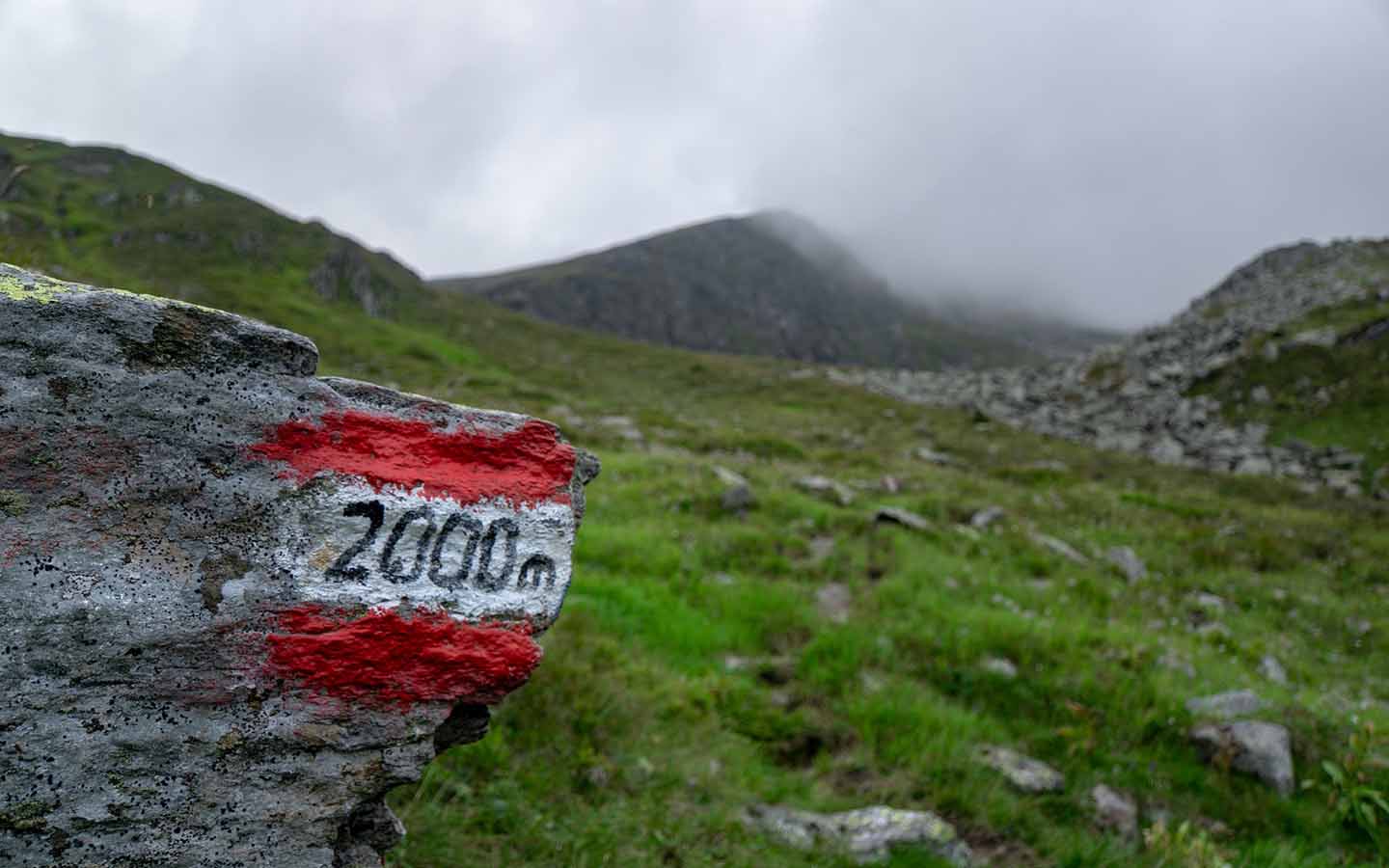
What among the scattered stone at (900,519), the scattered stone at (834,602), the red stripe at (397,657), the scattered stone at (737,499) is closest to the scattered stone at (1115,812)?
the scattered stone at (834,602)

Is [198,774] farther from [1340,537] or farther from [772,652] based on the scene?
[1340,537]

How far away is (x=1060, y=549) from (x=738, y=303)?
141615mm

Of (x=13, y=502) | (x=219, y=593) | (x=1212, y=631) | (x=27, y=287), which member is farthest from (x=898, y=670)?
(x=27, y=287)

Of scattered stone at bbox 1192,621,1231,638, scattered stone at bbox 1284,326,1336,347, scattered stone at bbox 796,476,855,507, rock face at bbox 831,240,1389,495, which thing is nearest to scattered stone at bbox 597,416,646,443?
scattered stone at bbox 796,476,855,507

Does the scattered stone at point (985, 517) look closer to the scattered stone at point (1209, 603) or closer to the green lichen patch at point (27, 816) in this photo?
the scattered stone at point (1209, 603)

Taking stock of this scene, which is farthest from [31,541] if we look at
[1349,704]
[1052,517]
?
[1052,517]

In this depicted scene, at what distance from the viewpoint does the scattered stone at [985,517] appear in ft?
33.4

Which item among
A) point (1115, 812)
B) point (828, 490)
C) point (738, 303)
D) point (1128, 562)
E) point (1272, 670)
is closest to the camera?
point (1115, 812)

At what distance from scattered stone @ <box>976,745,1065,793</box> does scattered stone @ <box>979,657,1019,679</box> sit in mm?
891

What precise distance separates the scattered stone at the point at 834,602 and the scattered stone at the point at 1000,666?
1.23 metres

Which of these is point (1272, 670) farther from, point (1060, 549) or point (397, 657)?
point (397, 657)

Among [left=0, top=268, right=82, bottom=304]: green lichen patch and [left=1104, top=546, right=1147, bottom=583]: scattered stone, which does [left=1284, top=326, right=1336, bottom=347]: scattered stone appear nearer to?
[left=1104, top=546, right=1147, bottom=583]: scattered stone

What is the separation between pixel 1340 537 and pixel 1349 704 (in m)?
7.44

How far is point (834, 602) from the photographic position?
7.16 m
